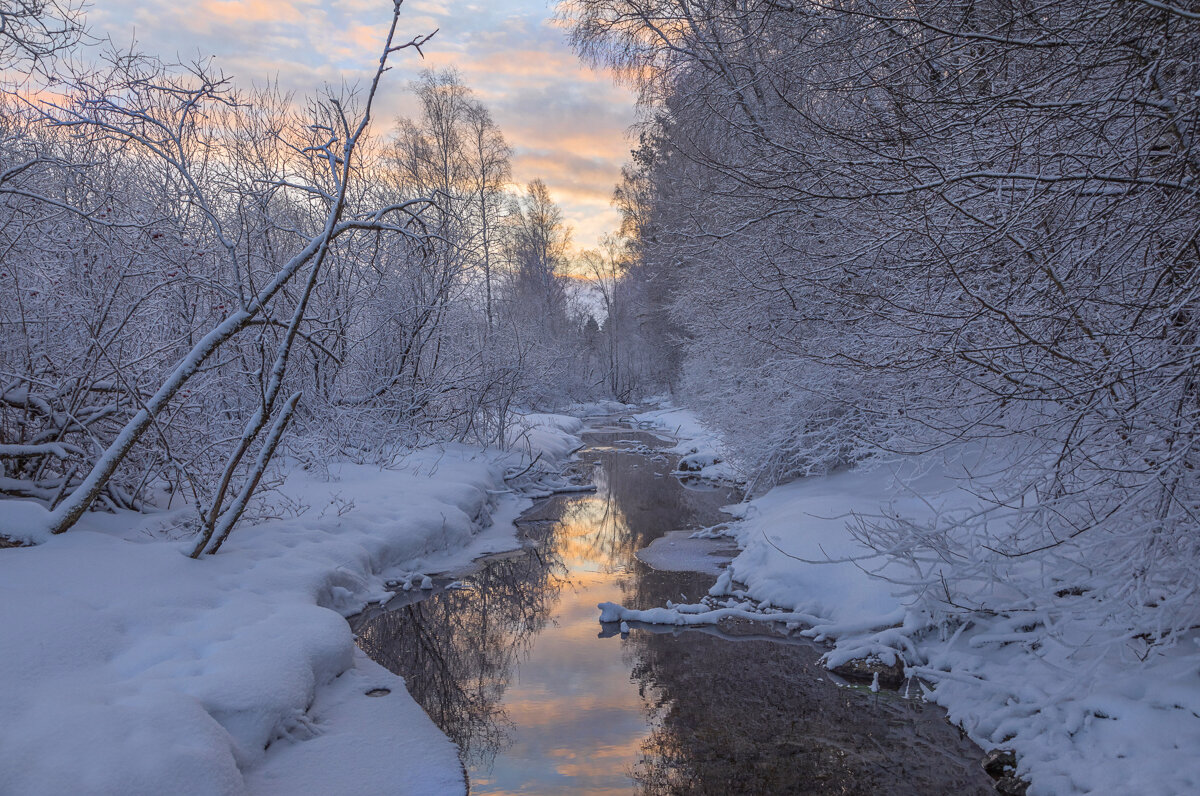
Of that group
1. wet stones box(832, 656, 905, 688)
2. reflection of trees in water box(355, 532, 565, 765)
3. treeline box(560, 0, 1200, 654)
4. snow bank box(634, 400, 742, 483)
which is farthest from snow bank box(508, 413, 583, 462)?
treeline box(560, 0, 1200, 654)

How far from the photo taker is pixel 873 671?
5.64 meters

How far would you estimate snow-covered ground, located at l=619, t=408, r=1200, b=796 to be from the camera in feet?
12.3

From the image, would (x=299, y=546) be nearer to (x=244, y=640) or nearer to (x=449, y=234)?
(x=244, y=640)

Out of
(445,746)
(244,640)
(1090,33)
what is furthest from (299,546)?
(1090,33)

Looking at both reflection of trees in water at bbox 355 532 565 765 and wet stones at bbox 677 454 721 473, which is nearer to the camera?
reflection of trees in water at bbox 355 532 565 765

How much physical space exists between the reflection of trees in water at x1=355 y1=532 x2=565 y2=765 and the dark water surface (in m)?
0.02

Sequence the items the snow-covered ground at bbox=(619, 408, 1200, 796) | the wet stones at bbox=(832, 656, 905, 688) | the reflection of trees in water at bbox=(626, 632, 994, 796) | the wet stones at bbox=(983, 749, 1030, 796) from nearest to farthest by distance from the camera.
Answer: the snow-covered ground at bbox=(619, 408, 1200, 796)
the wet stones at bbox=(983, 749, 1030, 796)
the reflection of trees in water at bbox=(626, 632, 994, 796)
the wet stones at bbox=(832, 656, 905, 688)

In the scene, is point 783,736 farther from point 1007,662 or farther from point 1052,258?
point 1052,258

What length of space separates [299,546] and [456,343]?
7742 millimetres

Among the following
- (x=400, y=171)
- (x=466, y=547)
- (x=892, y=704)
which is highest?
(x=400, y=171)

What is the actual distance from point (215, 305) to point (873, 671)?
8019 mm

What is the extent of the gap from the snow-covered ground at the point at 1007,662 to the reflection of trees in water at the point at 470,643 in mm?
1169

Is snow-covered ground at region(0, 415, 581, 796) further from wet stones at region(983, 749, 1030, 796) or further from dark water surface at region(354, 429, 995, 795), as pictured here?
wet stones at region(983, 749, 1030, 796)

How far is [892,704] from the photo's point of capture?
17.1ft
